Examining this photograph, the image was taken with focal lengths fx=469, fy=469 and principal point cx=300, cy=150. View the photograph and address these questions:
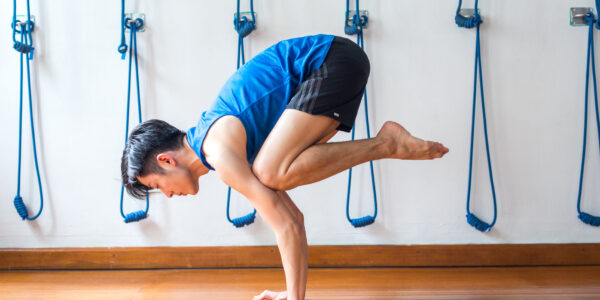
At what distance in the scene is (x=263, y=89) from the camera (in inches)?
61.1

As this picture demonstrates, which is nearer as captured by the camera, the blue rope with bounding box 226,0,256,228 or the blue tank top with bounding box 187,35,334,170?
the blue tank top with bounding box 187,35,334,170

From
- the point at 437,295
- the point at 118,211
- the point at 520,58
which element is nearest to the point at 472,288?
the point at 437,295

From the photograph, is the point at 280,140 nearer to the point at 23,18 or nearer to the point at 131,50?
the point at 131,50

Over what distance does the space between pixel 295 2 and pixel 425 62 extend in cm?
67

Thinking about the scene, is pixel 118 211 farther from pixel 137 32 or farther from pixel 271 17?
pixel 271 17

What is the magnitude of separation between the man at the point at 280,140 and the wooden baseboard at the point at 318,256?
737 mm

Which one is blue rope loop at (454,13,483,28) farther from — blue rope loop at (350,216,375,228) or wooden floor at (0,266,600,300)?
wooden floor at (0,266,600,300)

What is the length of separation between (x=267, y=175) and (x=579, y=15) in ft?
5.59

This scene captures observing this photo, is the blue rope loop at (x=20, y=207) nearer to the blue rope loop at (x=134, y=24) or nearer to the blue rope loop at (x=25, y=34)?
the blue rope loop at (x=25, y=34)

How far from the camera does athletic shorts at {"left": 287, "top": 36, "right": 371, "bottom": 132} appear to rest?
1.51m

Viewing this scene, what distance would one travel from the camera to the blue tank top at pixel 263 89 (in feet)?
4.98

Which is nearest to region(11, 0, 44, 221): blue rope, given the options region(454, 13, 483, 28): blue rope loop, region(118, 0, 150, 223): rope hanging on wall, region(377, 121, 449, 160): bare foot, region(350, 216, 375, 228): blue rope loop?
region(118, 0, 150, 223): rope hanging on wall

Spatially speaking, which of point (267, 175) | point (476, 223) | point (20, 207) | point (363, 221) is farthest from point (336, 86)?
point (20, 207)

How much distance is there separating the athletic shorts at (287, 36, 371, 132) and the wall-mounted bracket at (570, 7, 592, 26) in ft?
3.95
